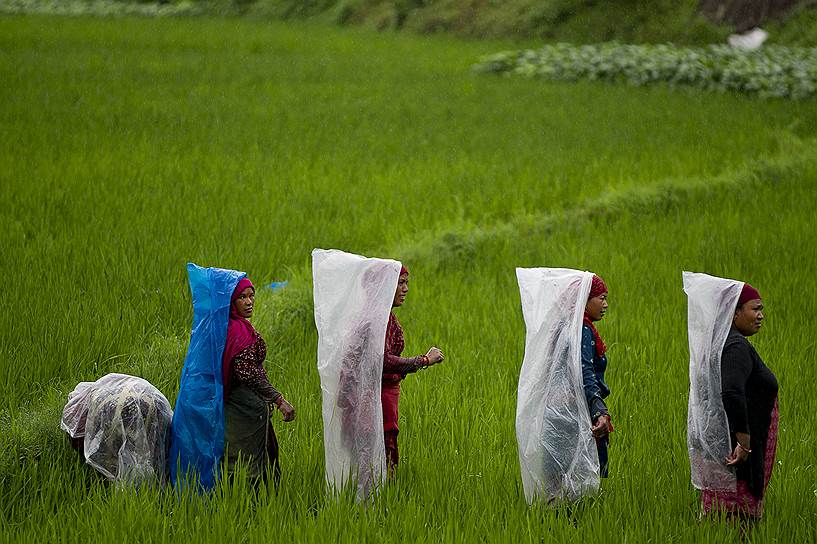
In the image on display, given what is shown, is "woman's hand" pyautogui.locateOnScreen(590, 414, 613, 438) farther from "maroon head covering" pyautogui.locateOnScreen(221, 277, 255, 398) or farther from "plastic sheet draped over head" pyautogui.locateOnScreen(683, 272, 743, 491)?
"maroon head covering" pyautogui.locateOnScreen(221, 277, 255, 398)

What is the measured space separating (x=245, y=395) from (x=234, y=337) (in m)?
0.20

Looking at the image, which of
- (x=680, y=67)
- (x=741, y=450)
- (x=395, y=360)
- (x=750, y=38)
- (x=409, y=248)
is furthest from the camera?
(x=750, y=38)

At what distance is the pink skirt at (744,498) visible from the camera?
3.08 meters

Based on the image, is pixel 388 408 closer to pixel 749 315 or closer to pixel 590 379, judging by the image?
pixel 590 379

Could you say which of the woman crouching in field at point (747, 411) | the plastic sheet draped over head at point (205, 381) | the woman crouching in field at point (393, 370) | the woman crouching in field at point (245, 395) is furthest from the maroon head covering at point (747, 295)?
the plastic sheet draped over head at point (205, 381)

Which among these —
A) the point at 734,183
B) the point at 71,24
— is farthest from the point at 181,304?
the point at 71,24

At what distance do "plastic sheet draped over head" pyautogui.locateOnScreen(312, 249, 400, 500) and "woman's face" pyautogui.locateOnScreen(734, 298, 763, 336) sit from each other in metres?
1.07

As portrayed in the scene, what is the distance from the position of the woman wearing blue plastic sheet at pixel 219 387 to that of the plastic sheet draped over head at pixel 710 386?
1.28m

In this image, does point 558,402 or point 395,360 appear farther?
point 395,360

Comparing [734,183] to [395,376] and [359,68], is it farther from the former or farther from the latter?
[359,68]

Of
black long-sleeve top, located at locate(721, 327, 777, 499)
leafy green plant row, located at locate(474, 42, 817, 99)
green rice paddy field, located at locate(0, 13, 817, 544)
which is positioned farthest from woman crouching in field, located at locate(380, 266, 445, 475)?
leafy green plant row, located at locate(474, 42, 817, 99)

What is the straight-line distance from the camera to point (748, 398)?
3084 millimetres

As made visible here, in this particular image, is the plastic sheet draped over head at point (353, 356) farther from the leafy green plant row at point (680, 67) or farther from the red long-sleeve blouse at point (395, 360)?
the leafy green plant row at point (680, 67)

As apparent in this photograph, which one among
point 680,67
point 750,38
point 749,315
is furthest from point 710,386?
point 750,38
